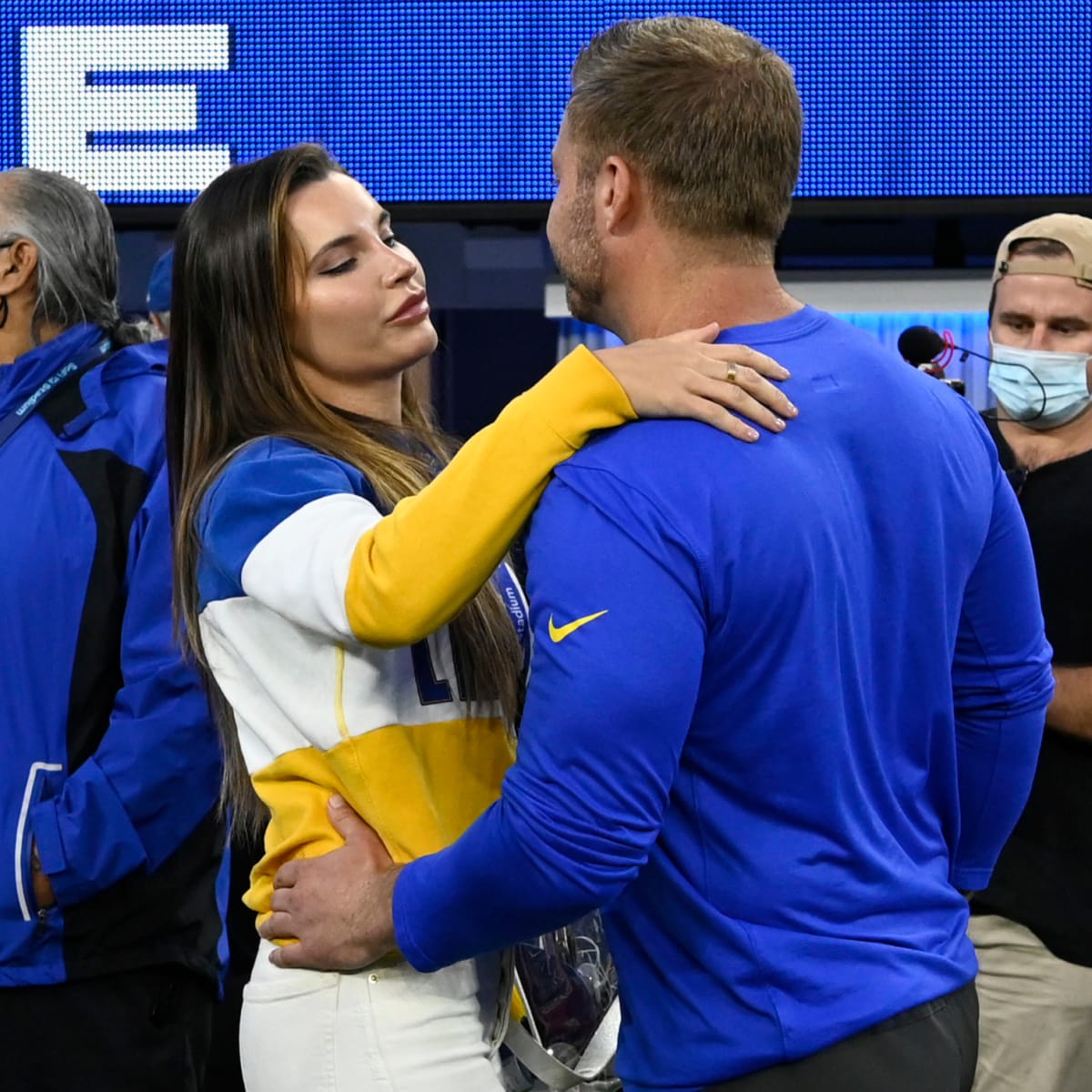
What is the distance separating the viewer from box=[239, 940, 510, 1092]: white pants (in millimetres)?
1483

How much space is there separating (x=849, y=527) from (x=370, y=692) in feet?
1.53

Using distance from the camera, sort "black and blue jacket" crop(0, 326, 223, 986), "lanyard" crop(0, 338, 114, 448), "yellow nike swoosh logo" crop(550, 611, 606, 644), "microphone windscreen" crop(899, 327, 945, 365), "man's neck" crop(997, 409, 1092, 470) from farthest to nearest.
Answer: "microphone windscreen" crop(899, 327, 945, 365) → "man's neck" crop(997, 409, 1092, 470) → "lanyard" crop(0, 338, 114, 448) → "black and blue jacket" crop(0, 326, 223, 986) → "yellow nike swoosh logo" crop(550, 611, 606, 644)

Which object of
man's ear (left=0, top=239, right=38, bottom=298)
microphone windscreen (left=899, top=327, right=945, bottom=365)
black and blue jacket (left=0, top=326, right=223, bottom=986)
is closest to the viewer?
black and blue jacket (left=0, top=326, right=223, bottom=986)

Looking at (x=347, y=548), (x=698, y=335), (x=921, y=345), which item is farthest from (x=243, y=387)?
(x=921, y=345)

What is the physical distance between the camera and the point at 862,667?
1334 millimetres

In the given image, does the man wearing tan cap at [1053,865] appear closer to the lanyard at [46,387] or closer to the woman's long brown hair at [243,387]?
the woman's long brown hair at [243,387]

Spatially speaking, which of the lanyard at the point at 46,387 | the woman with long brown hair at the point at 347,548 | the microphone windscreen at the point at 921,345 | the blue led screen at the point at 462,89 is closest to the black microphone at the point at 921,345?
the microphone windscreen at the point at 921,345

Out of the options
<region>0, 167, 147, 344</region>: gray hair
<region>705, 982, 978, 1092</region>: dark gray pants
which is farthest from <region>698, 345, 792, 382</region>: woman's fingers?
<region>0, 167, 147, 344</region>: gray hair

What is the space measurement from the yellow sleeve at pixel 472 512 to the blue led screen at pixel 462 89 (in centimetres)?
212

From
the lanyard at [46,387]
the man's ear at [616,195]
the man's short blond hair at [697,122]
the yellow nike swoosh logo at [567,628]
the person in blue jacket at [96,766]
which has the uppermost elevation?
the man's short blond hair at [697,122]

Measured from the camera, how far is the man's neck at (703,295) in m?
1.37

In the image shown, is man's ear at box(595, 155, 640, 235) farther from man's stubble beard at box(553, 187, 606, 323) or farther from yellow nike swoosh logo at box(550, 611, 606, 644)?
yellow nike swoosh logo at box(550, 611, 606, 644)

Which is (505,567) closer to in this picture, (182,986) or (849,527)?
(849,527)

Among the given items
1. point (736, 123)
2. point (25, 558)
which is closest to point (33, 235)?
point (25, 558)
